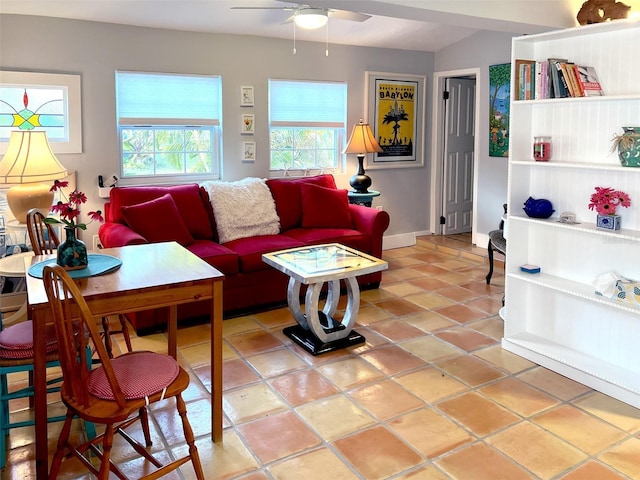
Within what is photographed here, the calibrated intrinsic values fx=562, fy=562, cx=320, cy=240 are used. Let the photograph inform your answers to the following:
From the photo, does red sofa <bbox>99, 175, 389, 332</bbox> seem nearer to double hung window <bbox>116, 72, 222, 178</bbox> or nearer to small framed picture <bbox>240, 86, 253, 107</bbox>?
double hung window <bbox>116, 72, 222, 178</bbox>

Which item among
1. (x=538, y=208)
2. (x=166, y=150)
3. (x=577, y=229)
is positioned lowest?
(x=577, y=229)

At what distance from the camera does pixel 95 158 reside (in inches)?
184

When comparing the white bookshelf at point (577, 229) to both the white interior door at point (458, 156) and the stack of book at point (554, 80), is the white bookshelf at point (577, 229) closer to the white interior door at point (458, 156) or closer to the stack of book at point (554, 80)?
the stack of book at point (554, 80)

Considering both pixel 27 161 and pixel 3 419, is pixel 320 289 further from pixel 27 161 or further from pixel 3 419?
pixel 27 161

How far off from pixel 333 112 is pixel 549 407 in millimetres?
3892

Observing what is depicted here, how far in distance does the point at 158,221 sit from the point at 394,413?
7.66 ft

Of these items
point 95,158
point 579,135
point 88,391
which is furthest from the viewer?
point 95,158

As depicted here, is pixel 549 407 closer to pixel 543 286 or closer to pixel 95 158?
pixel 543 286

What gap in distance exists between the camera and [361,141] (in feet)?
18.4

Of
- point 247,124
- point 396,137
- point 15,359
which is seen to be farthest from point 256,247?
point 396,137

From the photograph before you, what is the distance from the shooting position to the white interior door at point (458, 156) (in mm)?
6648

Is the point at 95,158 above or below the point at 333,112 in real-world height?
below

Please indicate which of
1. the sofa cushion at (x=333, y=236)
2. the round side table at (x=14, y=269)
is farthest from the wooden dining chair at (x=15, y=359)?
the sofa cushion at (x=333, y=236)

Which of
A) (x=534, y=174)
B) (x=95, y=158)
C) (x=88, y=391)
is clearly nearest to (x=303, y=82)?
(x=95, y=158)
